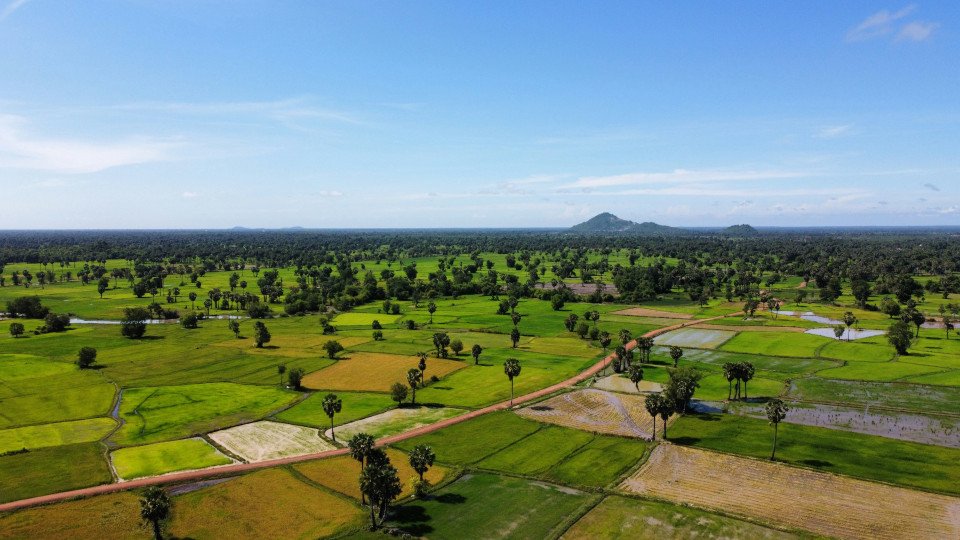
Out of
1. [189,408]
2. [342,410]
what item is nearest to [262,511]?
[342,410]

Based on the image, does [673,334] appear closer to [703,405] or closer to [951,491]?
[703,405]

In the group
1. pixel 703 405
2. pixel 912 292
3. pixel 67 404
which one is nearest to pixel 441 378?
pixel 703 405

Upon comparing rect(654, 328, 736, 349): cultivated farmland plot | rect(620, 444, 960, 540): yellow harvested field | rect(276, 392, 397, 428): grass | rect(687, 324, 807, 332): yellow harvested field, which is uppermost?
rect(687, 324, 807, 332): yellow harvested field

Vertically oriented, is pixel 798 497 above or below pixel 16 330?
below

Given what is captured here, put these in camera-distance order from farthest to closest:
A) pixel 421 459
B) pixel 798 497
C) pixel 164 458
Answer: pixel 164 458, pixel 421 459, pixel 798 497

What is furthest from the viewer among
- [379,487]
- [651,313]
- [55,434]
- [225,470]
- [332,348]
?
[651,313]

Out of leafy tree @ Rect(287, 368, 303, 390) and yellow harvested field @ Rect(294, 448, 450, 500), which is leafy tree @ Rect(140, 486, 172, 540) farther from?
leafy tree @ Rect(287, 368, 303, 390)

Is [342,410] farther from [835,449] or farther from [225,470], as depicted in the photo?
[835,449]

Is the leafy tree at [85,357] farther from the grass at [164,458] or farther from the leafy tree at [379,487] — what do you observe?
the leafy tree at [379,487]

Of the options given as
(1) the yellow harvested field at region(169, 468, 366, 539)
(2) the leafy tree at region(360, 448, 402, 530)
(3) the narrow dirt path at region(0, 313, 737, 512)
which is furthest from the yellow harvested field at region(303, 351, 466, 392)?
(2) the leafy tree at region(360, 448, 402, 530)
